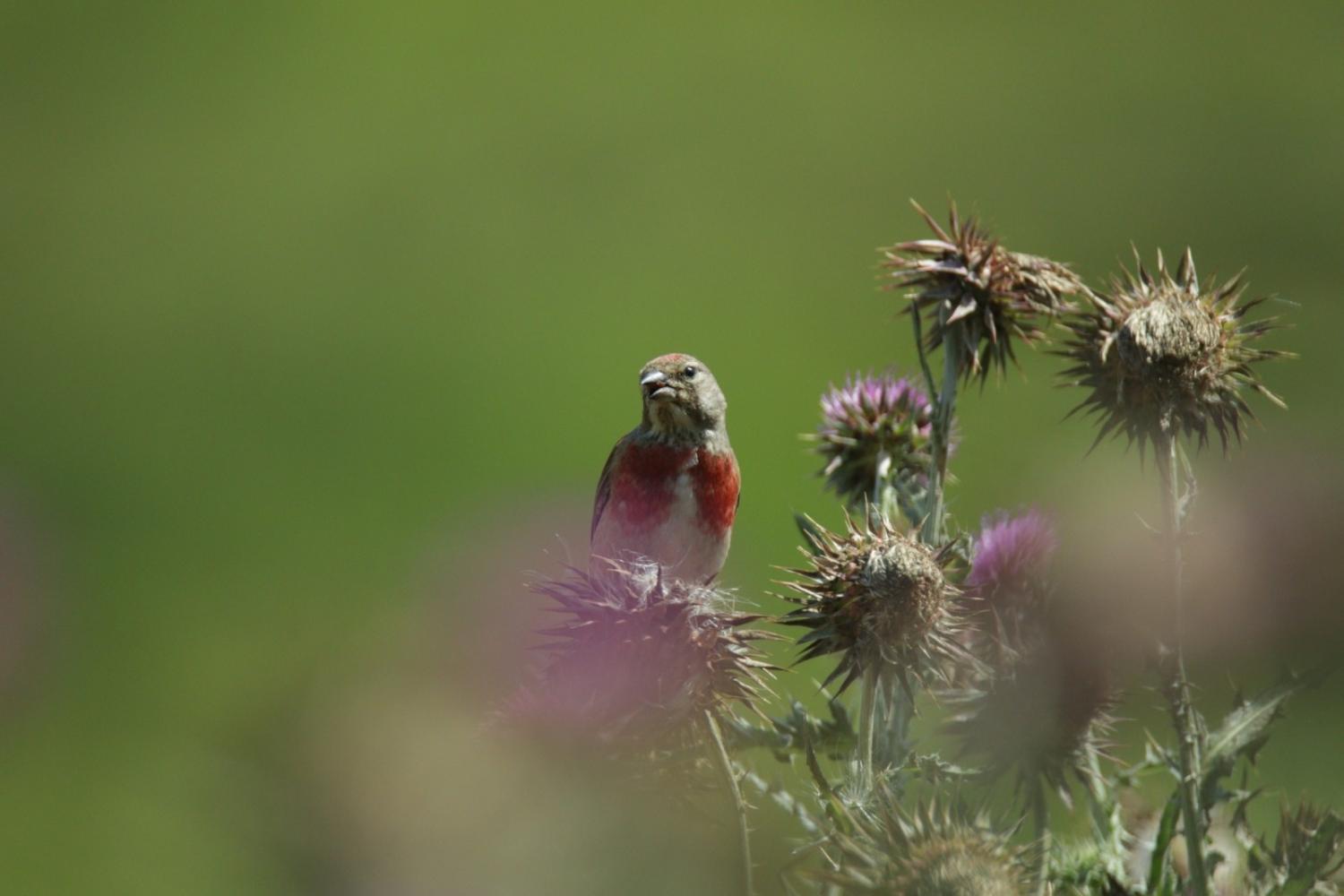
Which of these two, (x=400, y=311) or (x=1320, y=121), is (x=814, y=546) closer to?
(x=400, y=311)

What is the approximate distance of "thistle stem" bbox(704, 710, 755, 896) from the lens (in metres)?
1.89

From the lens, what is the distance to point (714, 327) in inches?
575

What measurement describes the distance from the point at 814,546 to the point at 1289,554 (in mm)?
1113

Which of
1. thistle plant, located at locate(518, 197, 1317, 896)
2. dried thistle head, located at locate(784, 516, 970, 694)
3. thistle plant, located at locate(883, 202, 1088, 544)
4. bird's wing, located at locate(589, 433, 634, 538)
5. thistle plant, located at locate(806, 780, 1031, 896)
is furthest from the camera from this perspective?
bird's wing, located at locate(589, 433, 634, 538)

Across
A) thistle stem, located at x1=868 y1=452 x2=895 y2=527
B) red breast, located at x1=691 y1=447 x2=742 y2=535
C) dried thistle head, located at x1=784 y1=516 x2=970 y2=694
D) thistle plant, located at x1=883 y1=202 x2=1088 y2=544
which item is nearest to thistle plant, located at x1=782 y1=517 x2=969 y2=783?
dried thistle head, located at x1=784 y1=516 x2=970 y2=694

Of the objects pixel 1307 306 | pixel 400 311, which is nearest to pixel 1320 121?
pixel 1307 306

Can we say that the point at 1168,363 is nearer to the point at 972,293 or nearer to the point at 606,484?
the point at 972,293

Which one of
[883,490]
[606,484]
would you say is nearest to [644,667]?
[883,490]

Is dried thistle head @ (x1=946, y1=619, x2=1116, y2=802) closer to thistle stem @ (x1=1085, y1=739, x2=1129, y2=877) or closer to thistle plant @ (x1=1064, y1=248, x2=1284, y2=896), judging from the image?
thistle stem @ (x1=1085, y1=739, x2=1129, y2=877)

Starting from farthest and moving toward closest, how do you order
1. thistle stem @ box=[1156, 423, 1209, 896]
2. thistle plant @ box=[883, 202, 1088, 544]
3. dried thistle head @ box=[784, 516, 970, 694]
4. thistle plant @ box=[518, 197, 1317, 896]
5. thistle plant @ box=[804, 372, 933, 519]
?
1. thistle plant @ box=[804, 372, 933, 519]
2. thistle plant @ box=[883, 202, 1088, 544]
3. dried thistle head @ box=[784, 516, 970, 694]
4. thistle plant @ box=[518, 197, 1317, 896]
5. thistle stem @ box=[1156, 423, 1209, 896]

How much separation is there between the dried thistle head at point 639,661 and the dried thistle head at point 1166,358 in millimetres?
835

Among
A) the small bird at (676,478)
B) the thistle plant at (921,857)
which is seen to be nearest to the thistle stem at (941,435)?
the thistle plant at (921,857)

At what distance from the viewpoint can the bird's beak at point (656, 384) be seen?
14.2ft

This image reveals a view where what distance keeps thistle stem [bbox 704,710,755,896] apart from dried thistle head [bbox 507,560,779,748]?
0.25ft
